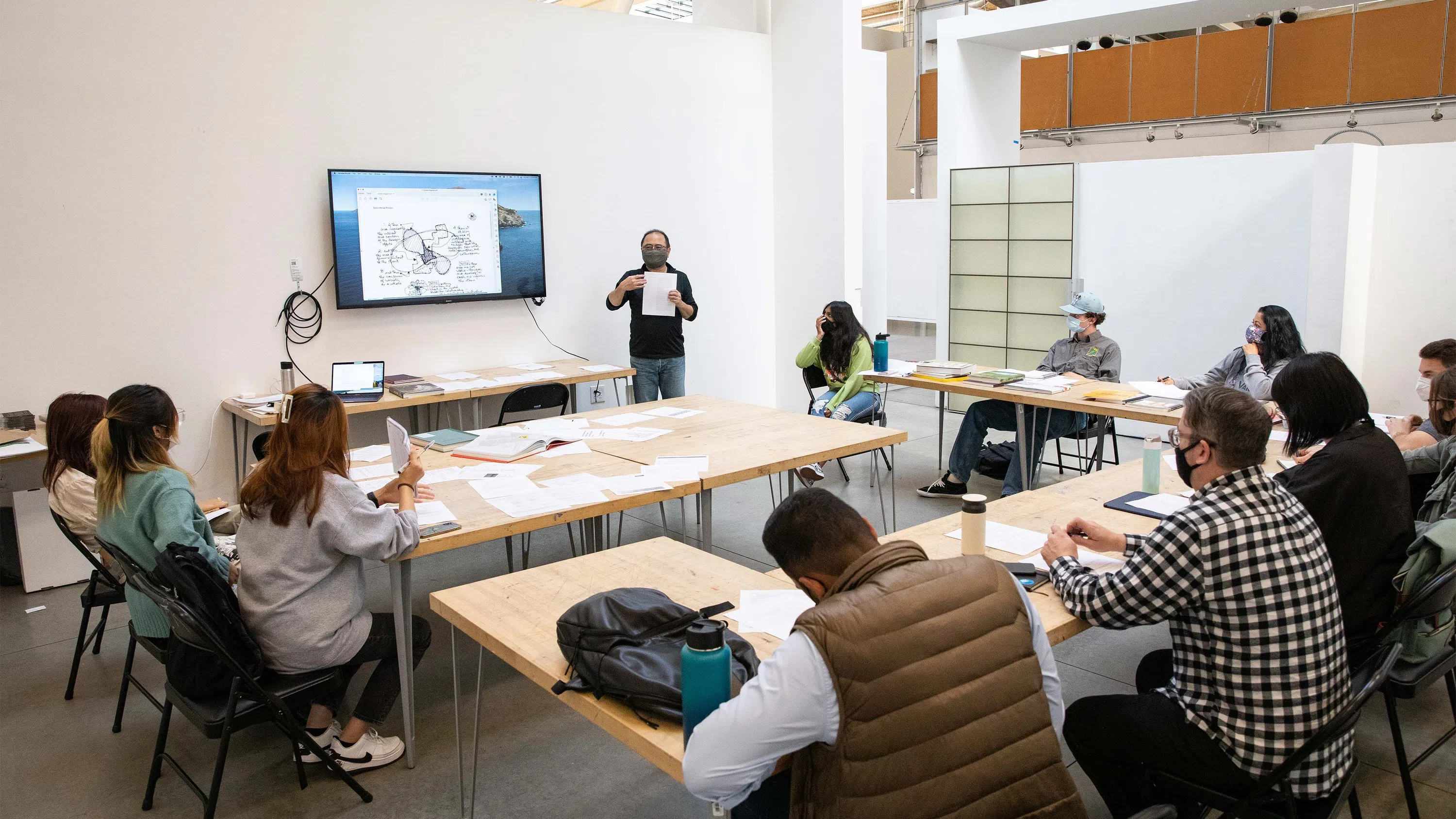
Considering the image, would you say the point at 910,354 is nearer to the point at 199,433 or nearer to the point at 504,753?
the point at 199,433

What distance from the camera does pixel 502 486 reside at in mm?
3355

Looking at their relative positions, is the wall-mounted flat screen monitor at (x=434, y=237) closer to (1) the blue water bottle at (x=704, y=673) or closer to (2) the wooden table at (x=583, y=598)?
(2) the wooden table at (x=583, y=598)

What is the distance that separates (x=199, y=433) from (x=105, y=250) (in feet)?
3.35

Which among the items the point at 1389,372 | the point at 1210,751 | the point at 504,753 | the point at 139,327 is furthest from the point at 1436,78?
the point at 139,327

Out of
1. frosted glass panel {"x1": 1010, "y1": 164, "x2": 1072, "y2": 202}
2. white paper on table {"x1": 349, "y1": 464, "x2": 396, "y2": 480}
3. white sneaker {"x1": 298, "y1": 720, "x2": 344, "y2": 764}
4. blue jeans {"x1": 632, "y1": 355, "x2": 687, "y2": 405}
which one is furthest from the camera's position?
frosted glass panel {"x1": 1010, "y1": 164, "x2": 1072, "y2": 202}

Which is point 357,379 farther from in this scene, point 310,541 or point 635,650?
point 635,650

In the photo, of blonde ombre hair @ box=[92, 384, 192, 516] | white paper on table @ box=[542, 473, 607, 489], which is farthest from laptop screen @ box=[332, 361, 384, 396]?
blonde ombre hair @ box=[92, 384, 192, 516]

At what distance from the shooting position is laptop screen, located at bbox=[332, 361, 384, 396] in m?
5.33

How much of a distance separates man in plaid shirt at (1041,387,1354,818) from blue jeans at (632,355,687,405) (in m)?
4.57

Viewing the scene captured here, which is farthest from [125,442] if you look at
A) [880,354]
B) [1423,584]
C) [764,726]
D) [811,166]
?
[811,166]

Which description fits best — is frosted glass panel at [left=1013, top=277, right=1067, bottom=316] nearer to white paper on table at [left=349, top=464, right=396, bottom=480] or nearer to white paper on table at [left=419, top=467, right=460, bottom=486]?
white paper on table at [left=419, top=467, right=460, bottom=486]

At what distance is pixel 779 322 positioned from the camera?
7.87 m

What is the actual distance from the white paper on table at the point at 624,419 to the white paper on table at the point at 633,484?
1.04 m

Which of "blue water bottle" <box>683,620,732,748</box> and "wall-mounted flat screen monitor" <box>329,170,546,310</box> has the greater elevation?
"wall-mounted flat screen monitor" <box>329,170,546,310</box>
